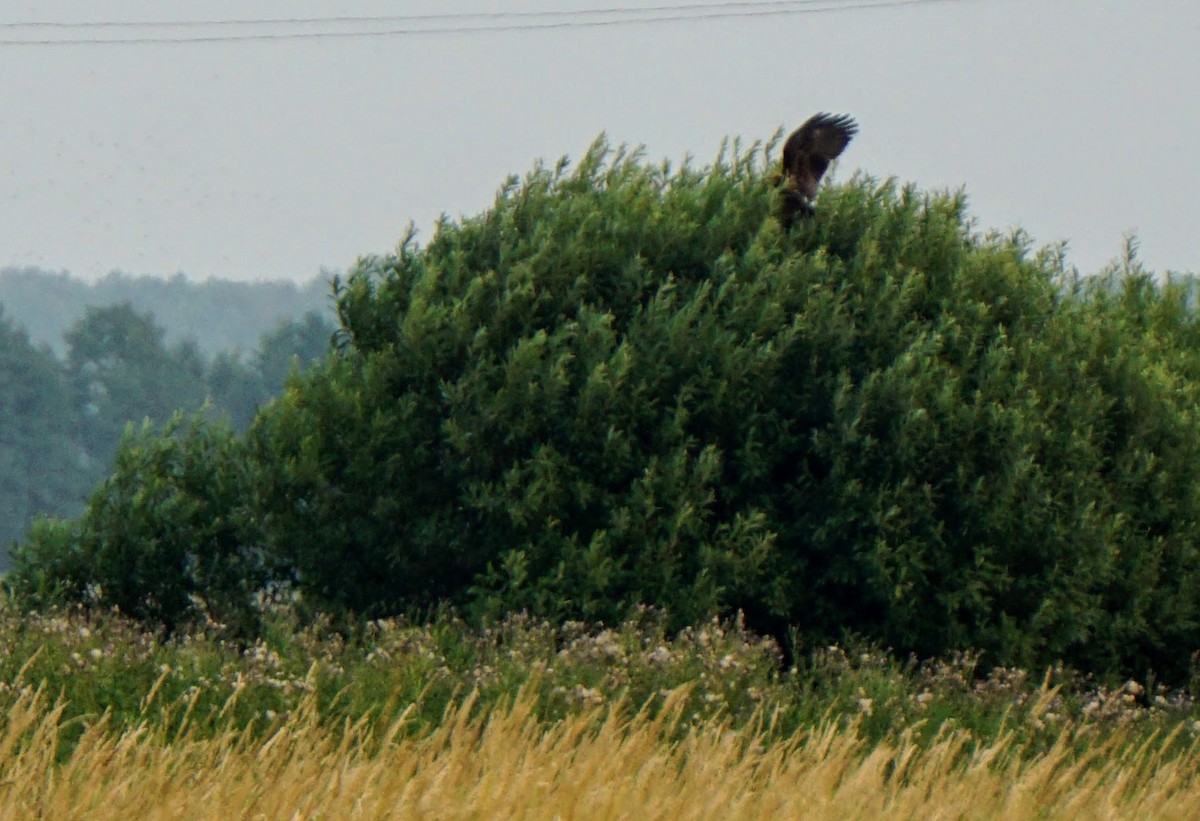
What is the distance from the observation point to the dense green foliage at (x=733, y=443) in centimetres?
1117

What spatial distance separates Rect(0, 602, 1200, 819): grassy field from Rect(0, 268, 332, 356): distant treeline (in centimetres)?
17397

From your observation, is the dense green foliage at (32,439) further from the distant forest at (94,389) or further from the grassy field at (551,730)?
the grassy field at (551,730)

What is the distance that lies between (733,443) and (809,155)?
2544 mm

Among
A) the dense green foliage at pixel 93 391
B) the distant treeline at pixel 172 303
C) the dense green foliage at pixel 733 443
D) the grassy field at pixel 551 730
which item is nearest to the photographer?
the grassy field at pixel 551 730

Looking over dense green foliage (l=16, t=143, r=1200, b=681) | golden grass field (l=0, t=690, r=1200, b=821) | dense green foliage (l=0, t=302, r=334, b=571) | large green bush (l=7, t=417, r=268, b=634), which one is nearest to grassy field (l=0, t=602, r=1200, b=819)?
golden grass field (l=0, t=690, r=1200, b=821)

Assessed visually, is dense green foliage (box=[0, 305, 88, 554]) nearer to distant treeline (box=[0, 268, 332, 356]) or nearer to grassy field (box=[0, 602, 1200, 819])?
grassy field (box=[0, 602, 1200, 819])

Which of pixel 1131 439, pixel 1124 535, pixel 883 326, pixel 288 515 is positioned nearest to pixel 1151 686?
pixel 1124 535

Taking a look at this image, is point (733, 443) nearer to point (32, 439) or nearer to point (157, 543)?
point (157, 543)

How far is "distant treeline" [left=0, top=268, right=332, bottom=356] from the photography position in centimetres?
18388

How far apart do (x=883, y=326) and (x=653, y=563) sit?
256 centimetres

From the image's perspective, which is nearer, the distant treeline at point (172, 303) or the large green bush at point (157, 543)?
the large green bush at point (157, 543)

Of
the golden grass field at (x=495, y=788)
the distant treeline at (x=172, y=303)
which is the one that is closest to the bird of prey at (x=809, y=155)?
the golden grass field at (x=495, y=788)

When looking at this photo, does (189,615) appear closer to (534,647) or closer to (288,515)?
(288,515)

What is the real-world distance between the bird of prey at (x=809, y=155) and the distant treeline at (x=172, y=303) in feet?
562
